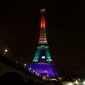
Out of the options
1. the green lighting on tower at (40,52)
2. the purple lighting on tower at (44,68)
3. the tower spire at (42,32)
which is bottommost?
the purple lighting on tower at (44,68)

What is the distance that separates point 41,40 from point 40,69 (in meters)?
9.04

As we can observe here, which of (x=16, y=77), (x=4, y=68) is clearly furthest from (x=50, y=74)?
(x=16, y=77)

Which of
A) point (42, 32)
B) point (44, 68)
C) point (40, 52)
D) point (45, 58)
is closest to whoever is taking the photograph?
point (44, 68)

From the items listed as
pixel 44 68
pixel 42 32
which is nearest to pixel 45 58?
pixel 44 68

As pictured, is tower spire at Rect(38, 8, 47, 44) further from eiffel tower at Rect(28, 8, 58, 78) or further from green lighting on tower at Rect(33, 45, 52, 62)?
green lighting on tower at Rect(33, 45, 52, 62)

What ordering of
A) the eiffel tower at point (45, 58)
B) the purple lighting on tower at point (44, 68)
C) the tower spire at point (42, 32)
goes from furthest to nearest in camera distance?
the tower spire at point (42, 32)
the eiffel tower at point (45, 58)
the purple lighting on tower at point (44, 68)

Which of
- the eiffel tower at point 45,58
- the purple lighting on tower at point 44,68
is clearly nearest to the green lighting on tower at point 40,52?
the eiffel tower at point 45,58

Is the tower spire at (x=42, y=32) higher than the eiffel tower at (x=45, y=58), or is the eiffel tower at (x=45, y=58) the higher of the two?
the tower spire at (x=42, y=32)

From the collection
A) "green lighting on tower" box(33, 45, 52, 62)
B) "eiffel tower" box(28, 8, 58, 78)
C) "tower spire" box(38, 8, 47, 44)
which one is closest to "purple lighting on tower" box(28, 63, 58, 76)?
"eiffel tower" box(28, 8, 58, 78)

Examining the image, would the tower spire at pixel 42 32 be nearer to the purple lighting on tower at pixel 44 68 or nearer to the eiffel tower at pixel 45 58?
the eiffel tower at pixel 45 58

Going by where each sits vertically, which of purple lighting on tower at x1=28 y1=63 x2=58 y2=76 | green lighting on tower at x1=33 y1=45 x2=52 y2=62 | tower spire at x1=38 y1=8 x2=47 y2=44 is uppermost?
tower spire at x1=38 y1=8 x2=47 y2=44

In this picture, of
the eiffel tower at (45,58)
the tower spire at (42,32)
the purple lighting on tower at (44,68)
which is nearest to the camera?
the purple lighting on tower at (44,68)

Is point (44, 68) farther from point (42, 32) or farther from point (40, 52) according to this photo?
point (42, 32)

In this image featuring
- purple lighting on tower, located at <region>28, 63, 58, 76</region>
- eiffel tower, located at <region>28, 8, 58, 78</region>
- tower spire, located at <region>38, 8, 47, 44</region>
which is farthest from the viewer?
tower spire, located at <region>38, 8, 47, 44</region>
